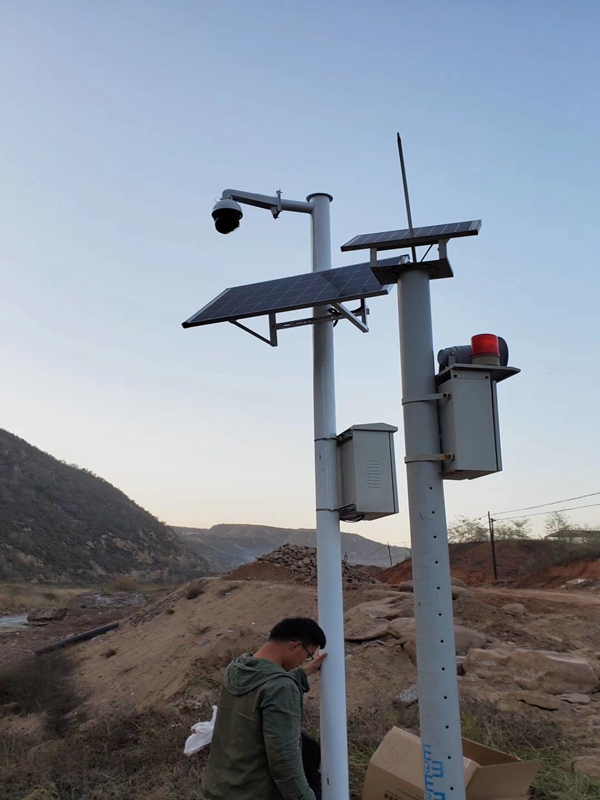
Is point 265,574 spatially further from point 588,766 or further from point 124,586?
point 124,586

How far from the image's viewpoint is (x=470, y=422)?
118 inches

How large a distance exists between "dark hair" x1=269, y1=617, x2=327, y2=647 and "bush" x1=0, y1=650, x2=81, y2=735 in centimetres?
749

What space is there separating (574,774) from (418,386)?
153 inches

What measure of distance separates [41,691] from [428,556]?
10.6 metres

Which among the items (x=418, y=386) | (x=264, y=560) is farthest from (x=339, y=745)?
(x=264, y=560)

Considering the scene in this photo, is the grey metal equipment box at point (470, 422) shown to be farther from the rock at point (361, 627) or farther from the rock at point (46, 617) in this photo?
the rock at point (46, 617)

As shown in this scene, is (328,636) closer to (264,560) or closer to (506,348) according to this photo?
(506,348)

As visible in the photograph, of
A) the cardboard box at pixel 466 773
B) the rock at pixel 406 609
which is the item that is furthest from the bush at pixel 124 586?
the cardboard box at pixel 466 773

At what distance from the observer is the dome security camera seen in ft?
16.1

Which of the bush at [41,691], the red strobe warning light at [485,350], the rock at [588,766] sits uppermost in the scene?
the red strobe warning light at [485,350]

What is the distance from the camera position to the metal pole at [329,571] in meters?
4.06

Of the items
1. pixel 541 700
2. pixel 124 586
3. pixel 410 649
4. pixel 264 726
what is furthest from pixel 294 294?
pixel 124 586

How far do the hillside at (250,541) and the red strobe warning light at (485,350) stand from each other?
76740 mm

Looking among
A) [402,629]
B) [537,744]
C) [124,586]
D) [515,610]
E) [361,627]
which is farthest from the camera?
[124,586]
